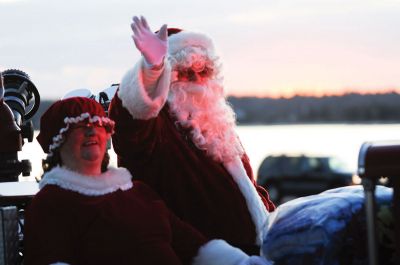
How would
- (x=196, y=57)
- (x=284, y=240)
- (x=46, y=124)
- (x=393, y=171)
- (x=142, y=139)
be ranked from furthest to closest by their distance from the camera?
(x=196, y=57)
(x=142, y=139)
(x=46, y=124)
(x=284, y=240)
(x=393, y=171)

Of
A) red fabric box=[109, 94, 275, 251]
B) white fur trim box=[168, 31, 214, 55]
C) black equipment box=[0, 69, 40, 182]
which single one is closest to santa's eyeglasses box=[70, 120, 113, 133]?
red fabric box=[109, 94, 275, 251]

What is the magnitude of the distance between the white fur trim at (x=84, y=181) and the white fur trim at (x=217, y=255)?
42 centimetres

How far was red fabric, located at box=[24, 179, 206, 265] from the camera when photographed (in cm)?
379

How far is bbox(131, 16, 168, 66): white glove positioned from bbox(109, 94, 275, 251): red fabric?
340 mm

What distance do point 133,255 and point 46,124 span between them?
617 millimetres

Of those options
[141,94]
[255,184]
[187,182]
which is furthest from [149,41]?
[255,184]

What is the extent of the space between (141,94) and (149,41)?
0.79 ft

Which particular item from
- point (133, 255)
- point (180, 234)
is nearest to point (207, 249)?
point (180, 234)

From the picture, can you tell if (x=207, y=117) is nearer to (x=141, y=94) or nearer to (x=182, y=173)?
(x=182, y=173)

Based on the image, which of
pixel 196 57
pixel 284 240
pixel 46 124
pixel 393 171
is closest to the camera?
pixel 393 171

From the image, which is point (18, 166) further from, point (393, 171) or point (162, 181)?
point (393, 171)

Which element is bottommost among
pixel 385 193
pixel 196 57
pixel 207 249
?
pixel 207 249

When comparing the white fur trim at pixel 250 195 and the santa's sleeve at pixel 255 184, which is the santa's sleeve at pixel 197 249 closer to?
the white fur trim at pixel 250 195

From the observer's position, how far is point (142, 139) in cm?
446
